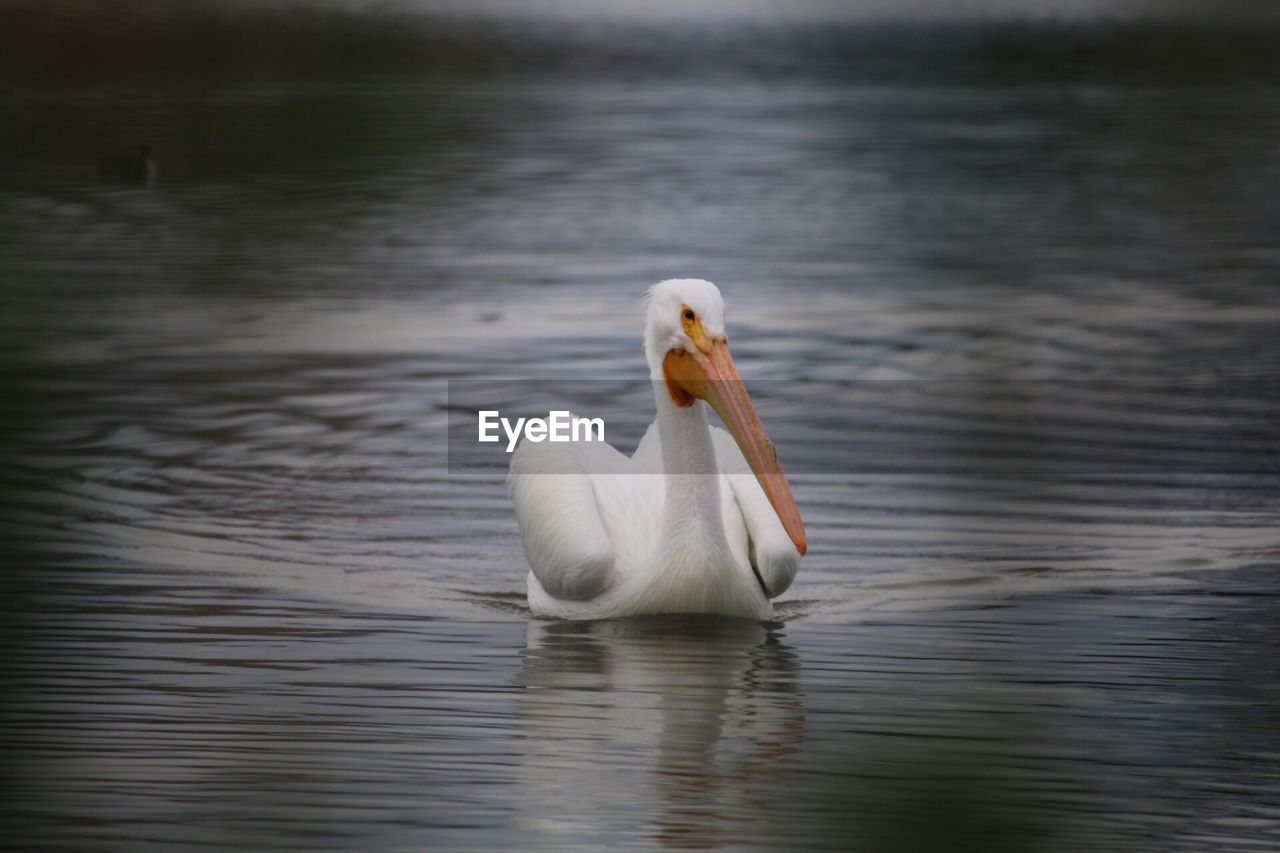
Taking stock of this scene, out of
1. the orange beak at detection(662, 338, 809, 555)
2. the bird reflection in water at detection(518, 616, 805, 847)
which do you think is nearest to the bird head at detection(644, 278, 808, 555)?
the orange beak at detection(662, 338, 809, 555)

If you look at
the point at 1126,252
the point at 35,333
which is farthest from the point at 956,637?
the point at 1126,252

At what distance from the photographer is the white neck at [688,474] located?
226 inches

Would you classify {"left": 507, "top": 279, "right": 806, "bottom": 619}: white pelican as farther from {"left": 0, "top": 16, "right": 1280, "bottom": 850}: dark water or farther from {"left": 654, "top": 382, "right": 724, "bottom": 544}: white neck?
{"left": 0, "top": 16, "right": 1280, "bottom": 850}: dark water

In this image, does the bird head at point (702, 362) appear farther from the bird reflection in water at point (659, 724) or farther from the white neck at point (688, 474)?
the bird reflection in water at point (659, 724)

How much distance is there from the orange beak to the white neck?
0.17 feet

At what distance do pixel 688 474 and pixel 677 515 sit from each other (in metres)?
0.16

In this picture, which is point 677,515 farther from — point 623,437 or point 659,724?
point 623,437

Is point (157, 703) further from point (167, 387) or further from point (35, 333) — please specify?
point (167, 387)

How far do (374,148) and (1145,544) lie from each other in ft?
17.8

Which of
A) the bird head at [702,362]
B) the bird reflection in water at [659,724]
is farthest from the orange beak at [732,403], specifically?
the bird reflection in water at [659,724]

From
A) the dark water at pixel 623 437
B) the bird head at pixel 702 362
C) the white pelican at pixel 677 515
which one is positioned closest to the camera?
the dark water at pixel 623 437

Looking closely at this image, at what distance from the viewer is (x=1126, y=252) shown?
1423 centimetres

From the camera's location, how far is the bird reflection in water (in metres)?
3.51

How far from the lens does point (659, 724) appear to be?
459cm
